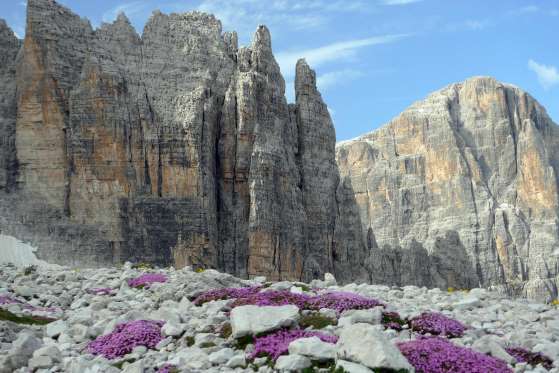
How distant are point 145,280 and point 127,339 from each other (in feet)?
39.0

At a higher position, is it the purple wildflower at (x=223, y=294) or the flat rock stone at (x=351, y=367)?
the purple wildflower at (x=223, y=294)

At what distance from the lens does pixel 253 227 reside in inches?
2958

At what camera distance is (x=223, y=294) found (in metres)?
30.0

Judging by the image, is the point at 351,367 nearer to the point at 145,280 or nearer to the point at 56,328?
the point at 56,328

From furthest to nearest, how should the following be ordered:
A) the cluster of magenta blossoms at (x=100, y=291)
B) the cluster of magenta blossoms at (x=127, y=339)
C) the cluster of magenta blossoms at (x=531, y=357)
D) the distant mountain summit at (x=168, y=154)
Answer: the distant mountain summit at (x=168, y=154) → the cluster of magenta blossoms at (x=100, y=291) → the cluster of magenta blossoms at (x=127, y=339) → the cluster of magenta blossoms at (x=531, y=357)

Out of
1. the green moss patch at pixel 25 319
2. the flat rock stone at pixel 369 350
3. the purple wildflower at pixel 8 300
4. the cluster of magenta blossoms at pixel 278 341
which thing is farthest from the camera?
the purple wildflower at pixel 8 300

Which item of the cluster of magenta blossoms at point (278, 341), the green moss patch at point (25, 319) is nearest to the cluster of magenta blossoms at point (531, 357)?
the cluster of magenta blossoms at point (278, 341)

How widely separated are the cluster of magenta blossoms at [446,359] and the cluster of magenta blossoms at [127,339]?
20.5 ft

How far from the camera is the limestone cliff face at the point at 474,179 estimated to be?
152m

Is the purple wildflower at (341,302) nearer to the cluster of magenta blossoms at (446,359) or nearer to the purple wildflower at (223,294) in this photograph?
the purple wildflower at (223,294)

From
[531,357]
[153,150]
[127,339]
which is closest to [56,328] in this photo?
[127,339]

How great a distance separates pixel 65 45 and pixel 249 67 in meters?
13.9

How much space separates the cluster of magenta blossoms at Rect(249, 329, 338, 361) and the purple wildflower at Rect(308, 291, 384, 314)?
319cm

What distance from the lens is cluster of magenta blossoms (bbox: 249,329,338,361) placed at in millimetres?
21750
